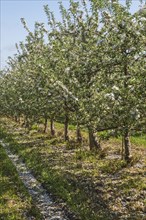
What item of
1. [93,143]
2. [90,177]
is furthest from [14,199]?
[93,143]

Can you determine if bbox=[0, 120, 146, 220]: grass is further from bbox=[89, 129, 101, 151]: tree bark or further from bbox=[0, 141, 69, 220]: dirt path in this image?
bbox=[89, 129, 101, 151]: tree bark

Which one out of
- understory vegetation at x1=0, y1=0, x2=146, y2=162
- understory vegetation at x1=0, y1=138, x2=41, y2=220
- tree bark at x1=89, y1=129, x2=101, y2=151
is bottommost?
understory vegetation at x1=0, y1=138, x2=41, y2=220

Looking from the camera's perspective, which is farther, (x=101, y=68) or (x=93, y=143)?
(x=93, y=143)

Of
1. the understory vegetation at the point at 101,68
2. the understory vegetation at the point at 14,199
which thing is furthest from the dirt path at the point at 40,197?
the understory vegetation at the point at 101,68

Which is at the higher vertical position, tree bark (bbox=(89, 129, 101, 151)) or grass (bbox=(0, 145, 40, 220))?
tree bark (bbox=(89, 129, 101, 151))

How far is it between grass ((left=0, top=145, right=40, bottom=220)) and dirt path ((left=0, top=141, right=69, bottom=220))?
0.35m

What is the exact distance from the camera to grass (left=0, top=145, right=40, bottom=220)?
62.3 feet

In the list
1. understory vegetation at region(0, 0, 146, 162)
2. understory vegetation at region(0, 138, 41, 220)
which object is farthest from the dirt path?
understory vegetation at region(0, 0, 146, 162)

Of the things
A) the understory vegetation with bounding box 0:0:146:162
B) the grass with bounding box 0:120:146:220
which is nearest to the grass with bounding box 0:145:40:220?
the grass with bounding box 0:120:146:220

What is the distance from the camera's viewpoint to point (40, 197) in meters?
21.6

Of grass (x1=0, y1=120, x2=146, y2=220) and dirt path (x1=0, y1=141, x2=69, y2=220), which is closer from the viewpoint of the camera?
dirt path (x1=0, y1=141, x2=69, y2=220)

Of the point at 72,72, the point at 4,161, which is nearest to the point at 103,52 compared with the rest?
the point at 72,72

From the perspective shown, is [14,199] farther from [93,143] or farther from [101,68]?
[93,143]

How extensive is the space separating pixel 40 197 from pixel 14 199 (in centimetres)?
136
